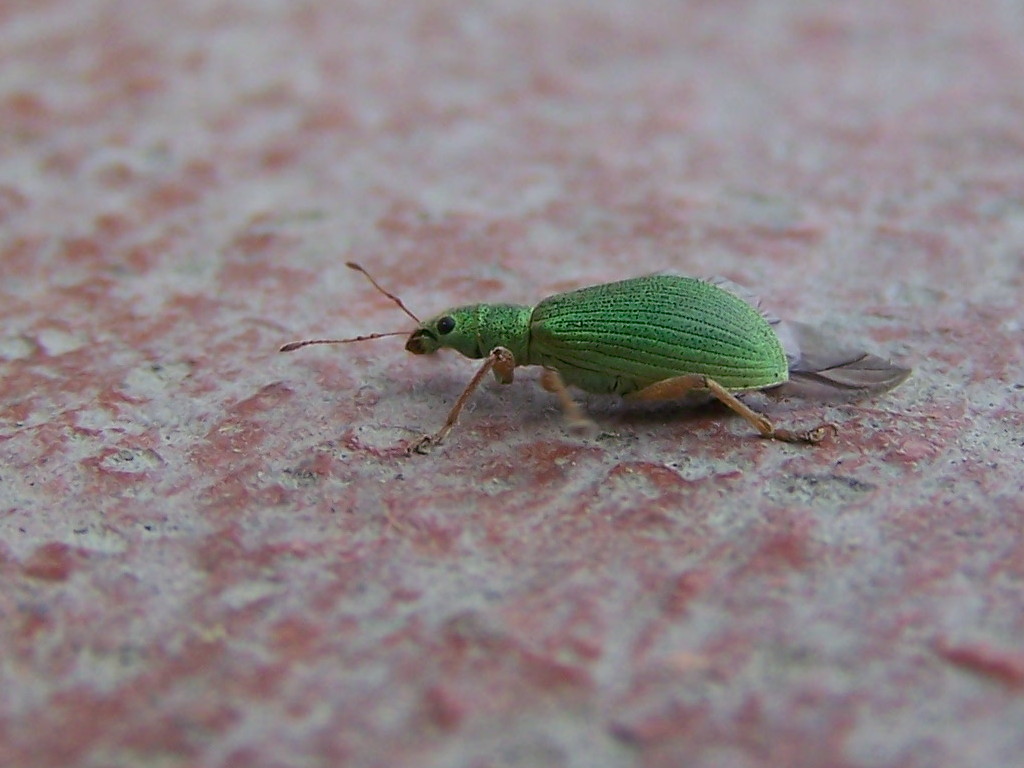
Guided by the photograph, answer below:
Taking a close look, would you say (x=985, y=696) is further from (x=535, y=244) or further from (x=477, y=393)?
(x=535, y=244)

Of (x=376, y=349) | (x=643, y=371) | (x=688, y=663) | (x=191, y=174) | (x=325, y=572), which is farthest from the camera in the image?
(x=191, y=174)

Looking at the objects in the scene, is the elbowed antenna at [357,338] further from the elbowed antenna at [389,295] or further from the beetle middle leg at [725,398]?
the beetle middle leg at [725,398]

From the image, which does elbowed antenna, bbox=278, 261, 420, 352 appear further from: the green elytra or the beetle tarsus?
the beetle tarsus

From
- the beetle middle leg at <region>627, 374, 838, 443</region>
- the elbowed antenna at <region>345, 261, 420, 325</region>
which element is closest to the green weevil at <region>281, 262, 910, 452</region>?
the beetle middle leg at <region>627, 374, 838, 443</region>

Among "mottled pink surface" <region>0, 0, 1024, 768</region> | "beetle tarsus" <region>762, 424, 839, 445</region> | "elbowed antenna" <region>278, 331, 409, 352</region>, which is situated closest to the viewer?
"mottled pink surface" <region>0, 0, 1024, 768</region>

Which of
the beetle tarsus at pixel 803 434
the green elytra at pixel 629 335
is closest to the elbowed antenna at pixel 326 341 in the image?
the green elytra at pixel 629 335

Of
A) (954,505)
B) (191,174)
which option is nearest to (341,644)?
(954,505)

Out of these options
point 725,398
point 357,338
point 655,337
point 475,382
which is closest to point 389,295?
point 357,338

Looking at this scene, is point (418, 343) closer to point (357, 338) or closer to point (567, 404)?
point (357, 338)
